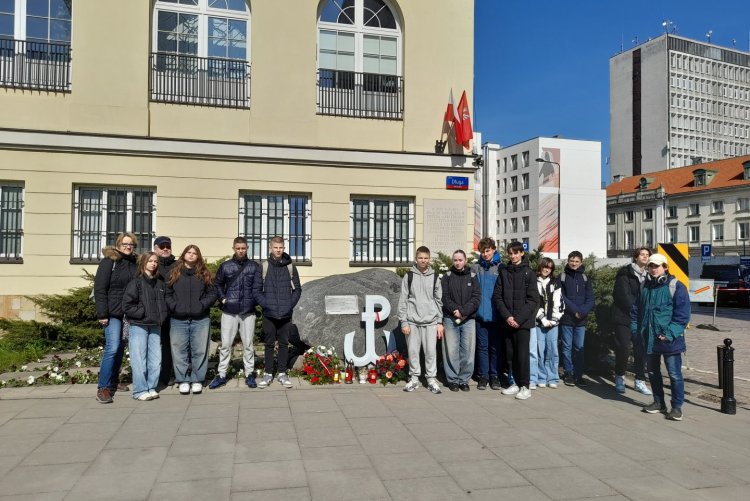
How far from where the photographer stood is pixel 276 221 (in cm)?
1296

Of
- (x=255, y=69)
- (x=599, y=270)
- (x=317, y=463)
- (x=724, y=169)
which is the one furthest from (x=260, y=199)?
(x=724, y=169)

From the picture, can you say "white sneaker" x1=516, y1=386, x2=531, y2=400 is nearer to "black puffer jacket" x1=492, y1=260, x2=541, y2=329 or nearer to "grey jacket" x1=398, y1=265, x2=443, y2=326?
"black puffer jacket" x1=492, y1=260, x2=541, y2=329

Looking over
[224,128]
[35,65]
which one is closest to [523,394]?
[224,128]

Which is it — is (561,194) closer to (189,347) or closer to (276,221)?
(276,221)

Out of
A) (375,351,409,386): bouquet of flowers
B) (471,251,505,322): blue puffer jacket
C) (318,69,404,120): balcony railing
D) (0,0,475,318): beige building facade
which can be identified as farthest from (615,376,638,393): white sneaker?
(318,69,404,120): balcony railing

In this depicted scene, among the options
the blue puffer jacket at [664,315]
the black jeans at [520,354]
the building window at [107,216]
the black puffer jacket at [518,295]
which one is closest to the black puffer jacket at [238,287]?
the black puffer jacket at [518,295]

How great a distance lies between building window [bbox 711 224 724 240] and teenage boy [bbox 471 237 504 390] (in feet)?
244

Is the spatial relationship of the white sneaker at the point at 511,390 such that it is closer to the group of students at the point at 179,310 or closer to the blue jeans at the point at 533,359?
the blue jeans at the point at 533,359

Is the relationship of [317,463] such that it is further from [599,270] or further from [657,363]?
[599,270]

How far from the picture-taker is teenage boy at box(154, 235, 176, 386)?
7.52 metres

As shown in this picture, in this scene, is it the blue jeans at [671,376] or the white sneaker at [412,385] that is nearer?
the blue jeans at [671,376]

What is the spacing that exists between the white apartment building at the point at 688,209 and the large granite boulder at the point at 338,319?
7141 centimetres

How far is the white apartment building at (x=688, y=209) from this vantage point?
68.7 m

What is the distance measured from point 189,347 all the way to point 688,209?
81.2m
